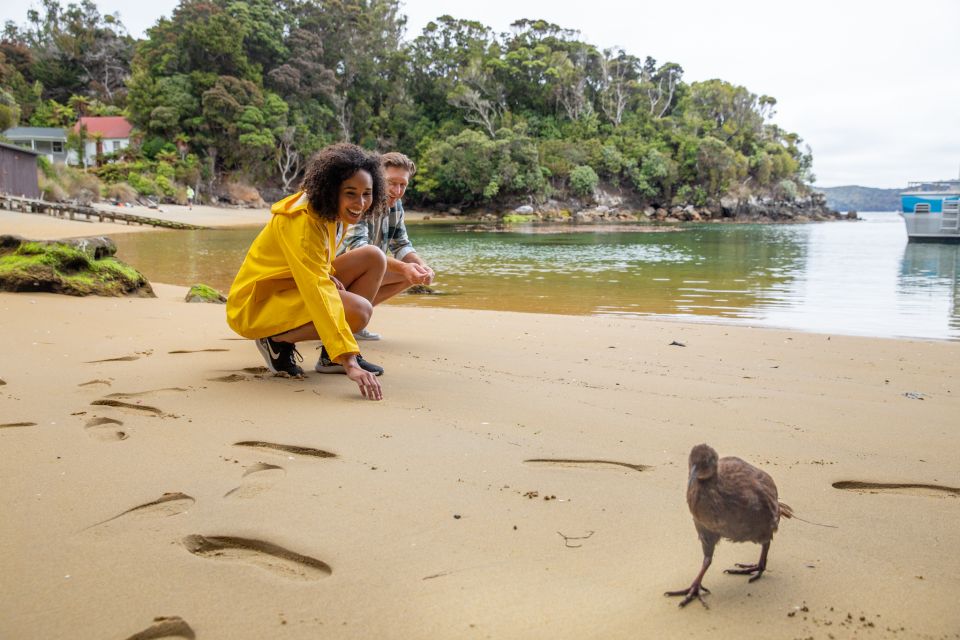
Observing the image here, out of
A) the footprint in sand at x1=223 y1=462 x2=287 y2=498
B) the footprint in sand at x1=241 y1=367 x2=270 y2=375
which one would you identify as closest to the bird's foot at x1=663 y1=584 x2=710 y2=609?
the footprint in sand at x1=223 y1=462 x2=287 y2=498

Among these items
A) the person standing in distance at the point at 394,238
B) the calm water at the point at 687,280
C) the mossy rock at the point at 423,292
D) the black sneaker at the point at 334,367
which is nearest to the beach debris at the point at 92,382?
the black sneaker at the point at 334,367

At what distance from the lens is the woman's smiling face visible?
326 cm

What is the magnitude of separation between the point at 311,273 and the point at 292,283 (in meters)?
0.38

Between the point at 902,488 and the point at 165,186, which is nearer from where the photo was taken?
the point at 902,488

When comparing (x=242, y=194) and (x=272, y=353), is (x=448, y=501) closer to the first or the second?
(x=272, y=353)

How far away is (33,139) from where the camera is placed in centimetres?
4706

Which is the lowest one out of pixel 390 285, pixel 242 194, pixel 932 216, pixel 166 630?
pixel 166 630

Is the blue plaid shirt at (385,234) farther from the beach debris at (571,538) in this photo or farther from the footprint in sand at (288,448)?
the beach debris at (571,538)

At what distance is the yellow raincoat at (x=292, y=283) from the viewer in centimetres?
317

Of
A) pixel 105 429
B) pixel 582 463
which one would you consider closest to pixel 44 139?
pixel 105 429

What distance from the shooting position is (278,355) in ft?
12.0

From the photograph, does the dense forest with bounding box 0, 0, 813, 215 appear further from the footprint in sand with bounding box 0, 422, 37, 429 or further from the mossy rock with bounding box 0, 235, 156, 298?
the footprint in sand with bounding box 0, 422, 37, 429

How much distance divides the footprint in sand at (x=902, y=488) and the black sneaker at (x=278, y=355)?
2.75 metres

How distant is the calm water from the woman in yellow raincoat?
5341 mm
